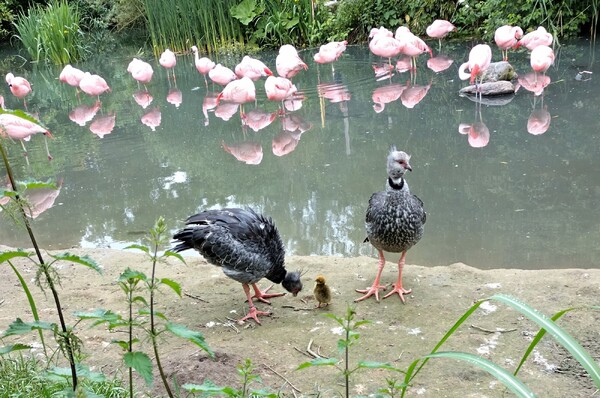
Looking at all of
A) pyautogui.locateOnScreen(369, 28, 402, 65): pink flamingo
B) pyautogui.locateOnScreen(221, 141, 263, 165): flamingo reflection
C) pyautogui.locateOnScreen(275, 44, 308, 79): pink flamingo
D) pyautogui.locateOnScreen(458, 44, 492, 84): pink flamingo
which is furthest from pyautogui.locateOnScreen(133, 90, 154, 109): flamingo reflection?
pyautogui.locateOnScreen(458, 44, 492, 84): pink flamingo

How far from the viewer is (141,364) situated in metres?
1.81

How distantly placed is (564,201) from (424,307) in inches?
89.1

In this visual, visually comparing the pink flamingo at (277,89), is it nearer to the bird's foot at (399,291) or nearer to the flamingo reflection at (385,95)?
the flamingo reflection at (385,95)

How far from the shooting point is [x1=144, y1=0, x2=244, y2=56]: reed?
1445 centimetres

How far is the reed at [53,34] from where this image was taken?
1509 centimetres

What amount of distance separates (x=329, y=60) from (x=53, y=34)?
769 centimetres

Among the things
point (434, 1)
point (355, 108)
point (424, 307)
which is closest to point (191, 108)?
point (355, 108)

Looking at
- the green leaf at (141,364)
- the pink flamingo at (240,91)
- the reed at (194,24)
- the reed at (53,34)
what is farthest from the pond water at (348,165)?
the reed at (53,34)

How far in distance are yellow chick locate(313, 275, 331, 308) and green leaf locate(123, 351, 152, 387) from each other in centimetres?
186

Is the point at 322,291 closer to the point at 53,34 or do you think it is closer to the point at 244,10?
the point at 244,10

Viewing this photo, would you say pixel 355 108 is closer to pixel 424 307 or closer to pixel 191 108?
pixel 191 108

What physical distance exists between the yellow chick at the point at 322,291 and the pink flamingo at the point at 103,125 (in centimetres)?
617

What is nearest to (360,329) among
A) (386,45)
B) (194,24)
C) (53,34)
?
(386,45)

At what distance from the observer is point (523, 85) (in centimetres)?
927
